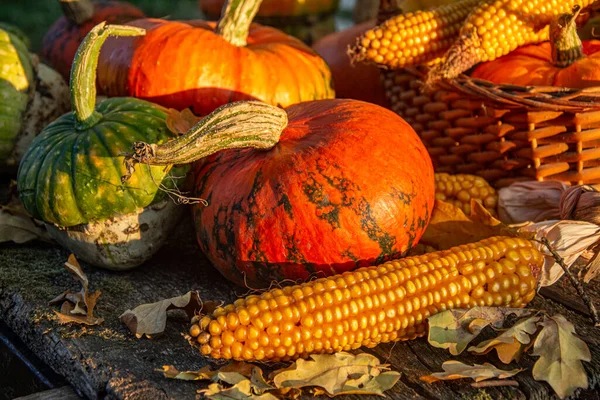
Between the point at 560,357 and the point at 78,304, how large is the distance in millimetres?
1308

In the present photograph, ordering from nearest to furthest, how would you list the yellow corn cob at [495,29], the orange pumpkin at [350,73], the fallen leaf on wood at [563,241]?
the fallen leaf on wood at [563,241] → the yellow corn cob at [495,29] → the orange pumpkin at [350,73]

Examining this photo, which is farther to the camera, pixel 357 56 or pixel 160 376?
pixel 357 56

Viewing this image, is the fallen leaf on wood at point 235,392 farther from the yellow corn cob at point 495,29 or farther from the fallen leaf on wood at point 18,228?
the yellow corn cob at point 495,29

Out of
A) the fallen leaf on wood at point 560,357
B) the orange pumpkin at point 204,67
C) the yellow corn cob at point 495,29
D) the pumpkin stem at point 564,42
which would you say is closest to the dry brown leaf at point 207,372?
the fallen leaf on wood at point 560,357

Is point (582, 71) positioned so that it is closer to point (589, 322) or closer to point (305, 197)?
point (589, 322)

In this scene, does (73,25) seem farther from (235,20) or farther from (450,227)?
(450,227)

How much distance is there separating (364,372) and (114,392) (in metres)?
0.60

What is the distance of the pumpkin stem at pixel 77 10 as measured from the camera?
3770 millimetres

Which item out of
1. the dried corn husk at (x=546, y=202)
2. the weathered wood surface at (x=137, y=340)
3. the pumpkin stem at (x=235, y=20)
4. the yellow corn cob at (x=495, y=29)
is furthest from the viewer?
the pumpkin stem at (x=235, y=20)

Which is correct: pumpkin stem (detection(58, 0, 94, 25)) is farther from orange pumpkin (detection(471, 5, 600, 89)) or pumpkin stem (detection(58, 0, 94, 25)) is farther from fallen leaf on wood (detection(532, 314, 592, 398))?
fallen leaf on wood (detection(532, 314, 592, 398))

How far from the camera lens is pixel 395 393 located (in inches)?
69.0

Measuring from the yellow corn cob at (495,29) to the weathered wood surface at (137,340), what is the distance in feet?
2.78

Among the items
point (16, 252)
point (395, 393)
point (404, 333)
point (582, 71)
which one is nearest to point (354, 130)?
point (404, 333)

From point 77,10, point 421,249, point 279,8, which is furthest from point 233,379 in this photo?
point 279,8
